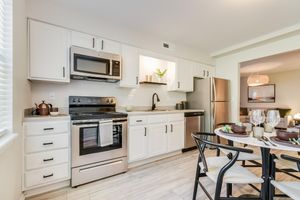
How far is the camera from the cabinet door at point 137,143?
2705 mm

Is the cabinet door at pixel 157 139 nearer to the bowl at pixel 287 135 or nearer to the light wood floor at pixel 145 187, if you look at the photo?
the light wood floor at pixel 145 187

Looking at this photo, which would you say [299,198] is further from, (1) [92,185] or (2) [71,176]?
(2) [71,176]

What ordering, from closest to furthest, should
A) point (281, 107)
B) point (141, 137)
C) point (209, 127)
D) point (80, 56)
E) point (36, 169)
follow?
point (36, 169) < point (80, 56) < point (141, 137) < point (209, 127) < point (281, 107)

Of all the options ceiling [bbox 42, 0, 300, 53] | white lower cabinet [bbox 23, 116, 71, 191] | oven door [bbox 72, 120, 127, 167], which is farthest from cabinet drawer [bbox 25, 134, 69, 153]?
ceiling [bbox 42, 0, 300, 53]

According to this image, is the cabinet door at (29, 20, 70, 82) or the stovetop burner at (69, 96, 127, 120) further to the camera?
the stovetop burner at (69, 96, 127, 120)

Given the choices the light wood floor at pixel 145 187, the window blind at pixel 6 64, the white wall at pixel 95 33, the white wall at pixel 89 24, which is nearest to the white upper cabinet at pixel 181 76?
the white wall at pixel 95 33

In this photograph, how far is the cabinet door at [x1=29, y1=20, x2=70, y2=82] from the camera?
2107 millimetres

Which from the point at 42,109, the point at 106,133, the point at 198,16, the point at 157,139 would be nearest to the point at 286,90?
the point at 198,16

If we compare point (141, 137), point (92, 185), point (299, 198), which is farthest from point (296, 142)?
point (92, 185)

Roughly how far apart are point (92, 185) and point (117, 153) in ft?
1.73

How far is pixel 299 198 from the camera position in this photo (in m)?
1.11

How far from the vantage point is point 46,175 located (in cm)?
195

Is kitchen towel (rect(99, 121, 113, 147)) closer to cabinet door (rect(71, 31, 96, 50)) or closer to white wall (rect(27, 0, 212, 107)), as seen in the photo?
white wall (rect(27, 0, 212, 107))

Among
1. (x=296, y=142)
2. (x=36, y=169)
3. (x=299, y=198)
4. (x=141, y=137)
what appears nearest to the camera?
(x=299, y=198)
